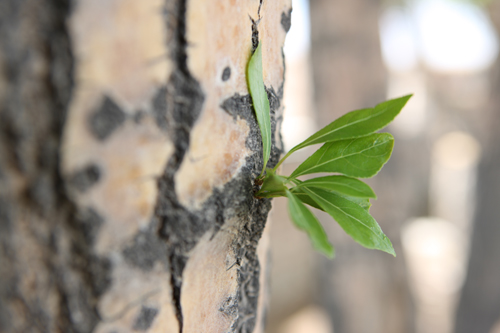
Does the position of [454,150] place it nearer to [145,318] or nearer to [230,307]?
[230,307]

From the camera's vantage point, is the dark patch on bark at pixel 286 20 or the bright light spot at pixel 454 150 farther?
the bright light spot at pixel 454 150

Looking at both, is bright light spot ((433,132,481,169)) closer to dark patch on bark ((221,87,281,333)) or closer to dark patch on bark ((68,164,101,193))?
dark patch on bark ((221,87,281,333))

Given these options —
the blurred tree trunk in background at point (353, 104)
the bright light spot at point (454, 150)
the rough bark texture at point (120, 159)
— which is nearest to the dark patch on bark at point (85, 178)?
the rough bark texture at point (120, 159)

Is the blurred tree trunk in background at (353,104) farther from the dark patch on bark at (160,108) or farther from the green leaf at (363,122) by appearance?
the dark patch on bark at (160,108)

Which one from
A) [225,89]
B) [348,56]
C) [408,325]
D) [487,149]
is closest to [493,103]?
[487,149]

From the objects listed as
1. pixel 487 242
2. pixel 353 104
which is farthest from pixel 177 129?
pixel 487 242

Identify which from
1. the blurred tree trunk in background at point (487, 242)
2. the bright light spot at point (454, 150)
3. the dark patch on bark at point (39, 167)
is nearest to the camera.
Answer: the dark patch on bark at point (39, 167)

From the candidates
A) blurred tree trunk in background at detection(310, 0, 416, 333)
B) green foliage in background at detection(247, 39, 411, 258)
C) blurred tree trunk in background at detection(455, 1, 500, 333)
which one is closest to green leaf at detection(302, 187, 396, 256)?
green foliage in background at detection(247, 39, 411, 258)

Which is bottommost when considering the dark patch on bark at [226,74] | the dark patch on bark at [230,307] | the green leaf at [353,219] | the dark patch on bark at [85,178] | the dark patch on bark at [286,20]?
the dark patch on bark at [230,307]
